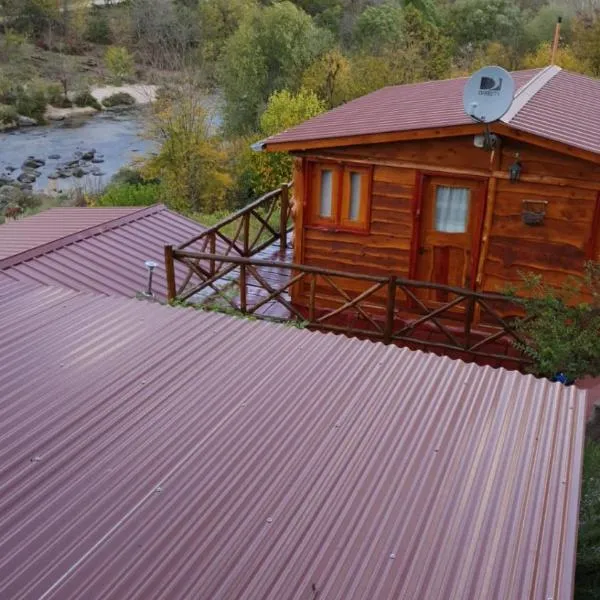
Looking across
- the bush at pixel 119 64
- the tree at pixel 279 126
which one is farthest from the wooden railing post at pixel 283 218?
the bush at pixel 119 64

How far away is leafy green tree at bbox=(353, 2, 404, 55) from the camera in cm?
3070

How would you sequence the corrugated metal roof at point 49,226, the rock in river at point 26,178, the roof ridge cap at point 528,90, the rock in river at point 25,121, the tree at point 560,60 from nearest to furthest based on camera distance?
the roof ridge cap at point 528,90 → the corrugated metal roof at point 49,226 → the tree at point 560,60 → the rock in river at point 26,178 → the rock in river at point 25,121

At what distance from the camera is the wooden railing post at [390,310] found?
7.93 meters

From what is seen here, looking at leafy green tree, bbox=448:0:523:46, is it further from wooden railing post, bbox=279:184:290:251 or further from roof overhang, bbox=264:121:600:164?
roof overhang, bbox=264:121:600:164

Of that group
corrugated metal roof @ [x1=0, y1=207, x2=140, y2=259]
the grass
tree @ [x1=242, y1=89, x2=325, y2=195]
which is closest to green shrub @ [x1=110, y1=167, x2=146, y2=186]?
tree @ [x1=242, y1=89, x2=325, y2=195]

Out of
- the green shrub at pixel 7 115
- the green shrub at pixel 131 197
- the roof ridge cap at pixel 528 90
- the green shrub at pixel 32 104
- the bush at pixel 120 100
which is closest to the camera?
the roof ridge cap at pixel 528 90

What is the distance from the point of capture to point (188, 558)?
299cm

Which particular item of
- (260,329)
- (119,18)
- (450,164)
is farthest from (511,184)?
(119,18)

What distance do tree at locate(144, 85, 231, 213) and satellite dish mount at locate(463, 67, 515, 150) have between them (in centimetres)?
1488

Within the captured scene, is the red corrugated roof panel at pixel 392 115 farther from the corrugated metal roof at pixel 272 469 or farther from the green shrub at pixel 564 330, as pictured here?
the corrugated metal roof at pixel 272 469

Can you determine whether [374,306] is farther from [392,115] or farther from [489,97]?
[489,97]

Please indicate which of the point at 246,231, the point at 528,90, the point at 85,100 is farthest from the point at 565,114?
the point at 85,100

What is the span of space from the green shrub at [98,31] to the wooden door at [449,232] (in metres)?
51.7

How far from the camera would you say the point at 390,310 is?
8.02m
